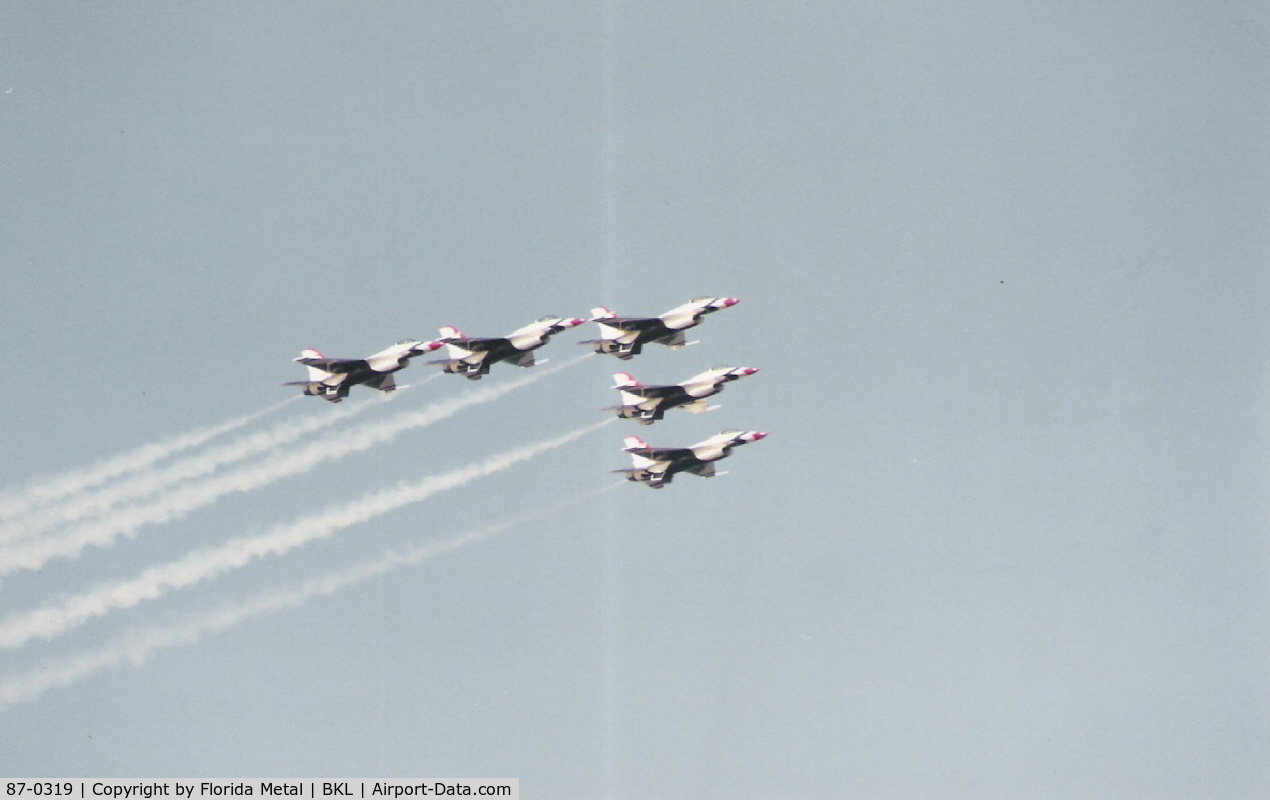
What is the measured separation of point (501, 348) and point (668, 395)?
695 cm

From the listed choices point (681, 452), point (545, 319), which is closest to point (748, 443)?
point (681, 452)

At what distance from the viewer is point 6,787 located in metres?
88.6

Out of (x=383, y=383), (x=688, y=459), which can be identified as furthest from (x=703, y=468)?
(x=383, y=383)

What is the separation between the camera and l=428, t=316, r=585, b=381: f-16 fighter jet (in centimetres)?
9931

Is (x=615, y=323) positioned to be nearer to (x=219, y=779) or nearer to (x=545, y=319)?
(x=545, y=319)

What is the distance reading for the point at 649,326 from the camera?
98.9 meters

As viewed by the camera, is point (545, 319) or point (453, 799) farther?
point (545, 319)

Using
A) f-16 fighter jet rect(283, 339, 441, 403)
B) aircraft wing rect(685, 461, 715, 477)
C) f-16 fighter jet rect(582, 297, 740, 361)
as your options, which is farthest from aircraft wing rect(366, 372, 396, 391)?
aircraft wing rect(685, 461, 715, 477)

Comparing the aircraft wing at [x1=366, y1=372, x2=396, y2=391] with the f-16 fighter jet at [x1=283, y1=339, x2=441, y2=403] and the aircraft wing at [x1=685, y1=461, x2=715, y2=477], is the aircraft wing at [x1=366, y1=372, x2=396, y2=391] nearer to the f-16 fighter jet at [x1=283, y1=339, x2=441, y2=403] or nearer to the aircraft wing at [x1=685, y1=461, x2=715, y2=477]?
the f-16 fighter jet at [x1=283, y1=339, x2=441, y2=403]

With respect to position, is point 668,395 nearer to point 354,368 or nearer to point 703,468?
point 703,468

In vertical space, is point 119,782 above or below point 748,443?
below

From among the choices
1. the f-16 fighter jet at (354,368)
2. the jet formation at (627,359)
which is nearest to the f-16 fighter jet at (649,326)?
the jet formation at (627,359)

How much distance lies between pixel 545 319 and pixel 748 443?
954 centimetres

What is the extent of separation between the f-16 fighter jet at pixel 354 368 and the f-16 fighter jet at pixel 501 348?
44.2 inches
